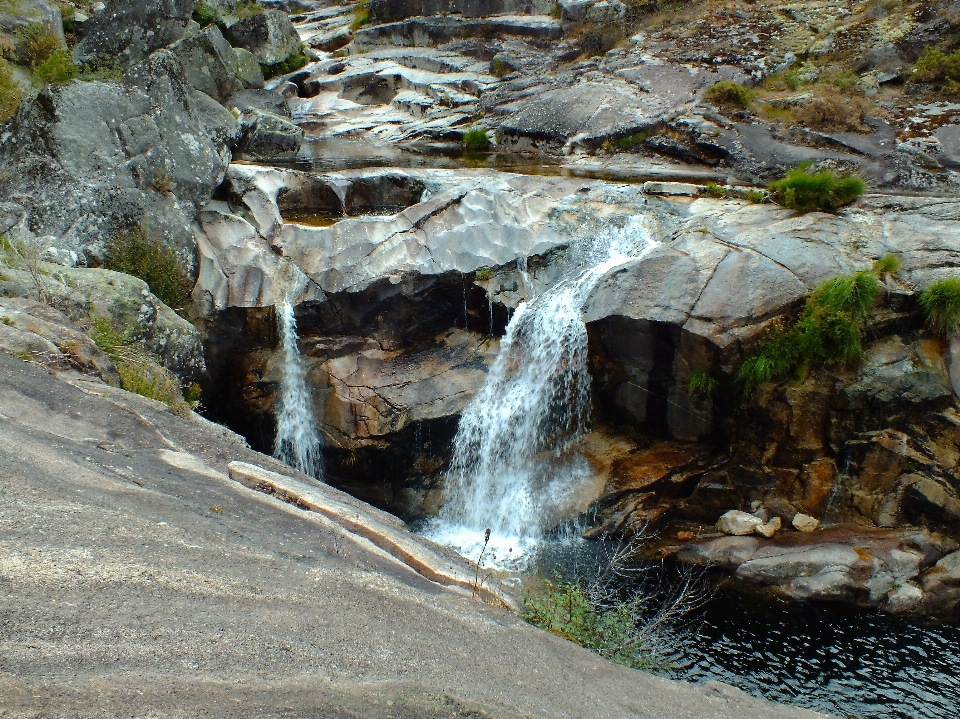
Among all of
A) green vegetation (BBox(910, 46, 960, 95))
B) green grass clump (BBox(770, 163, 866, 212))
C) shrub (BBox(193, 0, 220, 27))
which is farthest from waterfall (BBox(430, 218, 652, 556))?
shrub (BBox(193, 0, 220, 27))

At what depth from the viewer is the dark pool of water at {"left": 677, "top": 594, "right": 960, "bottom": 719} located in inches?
255

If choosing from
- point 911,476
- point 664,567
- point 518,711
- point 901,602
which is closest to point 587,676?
point 518,711

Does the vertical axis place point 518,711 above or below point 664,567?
above

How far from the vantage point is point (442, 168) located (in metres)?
13.5

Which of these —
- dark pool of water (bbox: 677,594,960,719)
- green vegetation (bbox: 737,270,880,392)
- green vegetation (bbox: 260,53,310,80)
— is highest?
green vegetation (bbox: 260,53,310,80)

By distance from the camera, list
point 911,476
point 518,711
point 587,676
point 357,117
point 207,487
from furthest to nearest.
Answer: point 357,117, point 911,476, point 207,487, point 587,676, point 518,711

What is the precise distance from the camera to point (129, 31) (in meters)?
17.3

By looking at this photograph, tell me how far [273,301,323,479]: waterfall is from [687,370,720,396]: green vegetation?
4999 mm

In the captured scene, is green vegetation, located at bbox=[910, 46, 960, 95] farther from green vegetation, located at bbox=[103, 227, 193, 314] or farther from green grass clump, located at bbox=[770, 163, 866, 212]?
green vegetation, located at bbox=[103, 227, 193, 314]

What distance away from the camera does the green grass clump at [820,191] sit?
33.0 ft

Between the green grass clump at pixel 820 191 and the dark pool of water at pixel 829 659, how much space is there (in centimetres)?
552

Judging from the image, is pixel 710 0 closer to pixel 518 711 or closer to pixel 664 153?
pixel 664 153

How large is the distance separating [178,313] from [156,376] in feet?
8.76

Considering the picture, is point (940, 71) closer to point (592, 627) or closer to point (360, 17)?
point (592, 627)
